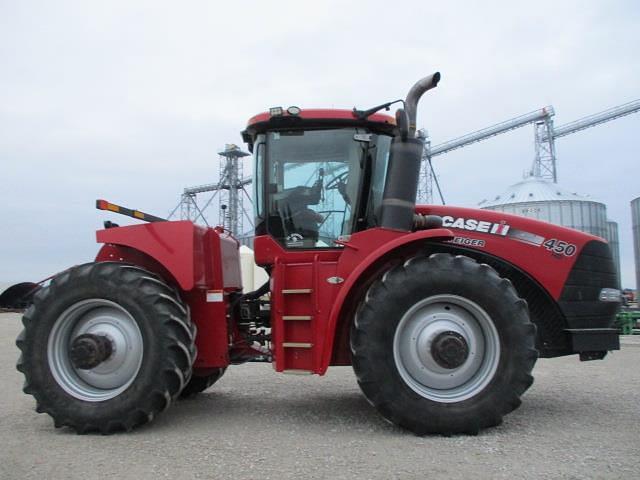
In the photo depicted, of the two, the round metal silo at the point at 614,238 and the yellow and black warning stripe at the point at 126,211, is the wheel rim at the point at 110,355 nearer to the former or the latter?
the yellow and black warning stripe at the point at 126,211

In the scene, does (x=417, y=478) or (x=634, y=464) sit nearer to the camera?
(x=417, y=478)

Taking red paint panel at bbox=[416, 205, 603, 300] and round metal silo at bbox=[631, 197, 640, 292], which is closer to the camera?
red paint panel at bbox=[416, 205, 603, 300]

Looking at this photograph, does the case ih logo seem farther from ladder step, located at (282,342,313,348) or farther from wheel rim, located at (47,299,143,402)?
wheel rim, located at (47,299,143,402)

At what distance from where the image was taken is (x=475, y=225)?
498 cm

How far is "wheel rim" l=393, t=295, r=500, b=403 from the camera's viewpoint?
4359 mm

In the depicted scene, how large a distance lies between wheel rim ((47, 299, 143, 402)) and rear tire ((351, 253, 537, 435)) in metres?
1.77

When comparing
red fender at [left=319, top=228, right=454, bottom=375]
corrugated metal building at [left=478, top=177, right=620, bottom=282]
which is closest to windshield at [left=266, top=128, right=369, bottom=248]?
red fender at [left=319, top=228, right=454, bottom=375]

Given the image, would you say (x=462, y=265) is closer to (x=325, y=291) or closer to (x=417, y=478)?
(x=325, y=291)

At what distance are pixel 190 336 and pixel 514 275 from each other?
9.15 feet

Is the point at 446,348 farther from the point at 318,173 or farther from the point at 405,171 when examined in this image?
the point at 318,173

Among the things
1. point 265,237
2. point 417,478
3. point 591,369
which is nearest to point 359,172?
point 265,237

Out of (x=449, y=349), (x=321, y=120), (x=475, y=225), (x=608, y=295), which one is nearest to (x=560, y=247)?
(x=608, y=295)

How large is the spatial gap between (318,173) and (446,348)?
183cm

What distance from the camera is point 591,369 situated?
8.03 m
